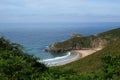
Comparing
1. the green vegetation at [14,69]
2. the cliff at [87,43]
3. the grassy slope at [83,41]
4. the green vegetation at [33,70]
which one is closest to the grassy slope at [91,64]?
the green vegetation at [33,70]

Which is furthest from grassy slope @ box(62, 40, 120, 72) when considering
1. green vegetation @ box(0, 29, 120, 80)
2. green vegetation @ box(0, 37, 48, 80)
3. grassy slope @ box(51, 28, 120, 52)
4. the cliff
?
grassy slope @ box(51, 28, 120, 52)

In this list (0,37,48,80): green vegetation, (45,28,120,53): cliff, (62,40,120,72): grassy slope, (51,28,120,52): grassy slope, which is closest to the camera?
(0,37,48,80): green vegetation

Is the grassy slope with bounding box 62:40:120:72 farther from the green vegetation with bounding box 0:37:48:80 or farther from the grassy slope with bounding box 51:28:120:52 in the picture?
the grassy slope with bounding box 51:28:120:52

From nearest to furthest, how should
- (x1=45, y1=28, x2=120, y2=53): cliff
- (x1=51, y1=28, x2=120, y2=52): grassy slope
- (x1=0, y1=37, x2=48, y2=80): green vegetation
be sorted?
1. (x1=0, y1=37, x2=48, y2=80): green vegetation
2. (x1=45, y1=28, x2=120, y2=53): cliff
3. (x1=51, y1=28, x2=120, y2=52): grassy slope

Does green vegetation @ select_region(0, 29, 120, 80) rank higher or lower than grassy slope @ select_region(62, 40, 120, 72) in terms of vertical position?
higher

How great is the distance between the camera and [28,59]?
1925 centimetres

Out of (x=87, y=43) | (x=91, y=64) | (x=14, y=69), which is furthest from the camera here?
(x=87, y=43)

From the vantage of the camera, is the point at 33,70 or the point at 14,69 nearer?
the point at 14,69

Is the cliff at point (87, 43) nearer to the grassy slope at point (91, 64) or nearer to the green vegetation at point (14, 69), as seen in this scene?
the grassy slope at point (91, 64)

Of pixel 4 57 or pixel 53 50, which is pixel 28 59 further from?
pixel 53 50

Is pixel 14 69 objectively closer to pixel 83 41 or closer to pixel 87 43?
pixel 87 43

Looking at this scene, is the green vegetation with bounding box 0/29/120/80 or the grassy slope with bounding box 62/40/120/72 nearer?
the green vegetation with bounding box 0/29/120/80

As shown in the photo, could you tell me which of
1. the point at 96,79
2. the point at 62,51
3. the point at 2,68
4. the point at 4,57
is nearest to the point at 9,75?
the point at 2,68

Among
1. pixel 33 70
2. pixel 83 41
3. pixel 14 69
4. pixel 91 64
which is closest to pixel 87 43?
pixel 83 41
